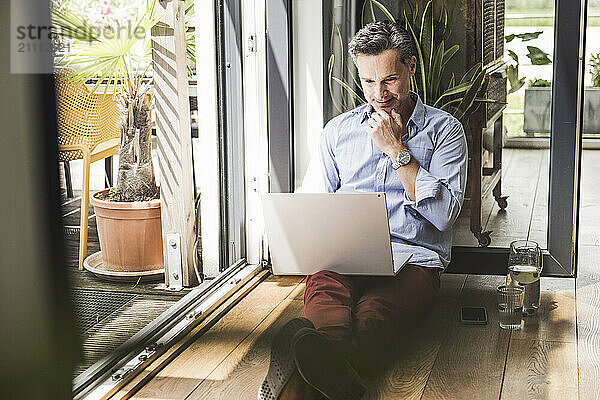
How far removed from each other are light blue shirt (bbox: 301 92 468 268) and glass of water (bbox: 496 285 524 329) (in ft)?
0.97

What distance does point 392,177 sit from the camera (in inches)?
125

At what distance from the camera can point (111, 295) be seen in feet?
8.58

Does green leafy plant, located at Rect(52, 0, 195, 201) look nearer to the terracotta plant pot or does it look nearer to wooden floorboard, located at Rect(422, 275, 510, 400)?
the terracotta plant pot

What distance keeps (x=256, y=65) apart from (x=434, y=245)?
1.18 m

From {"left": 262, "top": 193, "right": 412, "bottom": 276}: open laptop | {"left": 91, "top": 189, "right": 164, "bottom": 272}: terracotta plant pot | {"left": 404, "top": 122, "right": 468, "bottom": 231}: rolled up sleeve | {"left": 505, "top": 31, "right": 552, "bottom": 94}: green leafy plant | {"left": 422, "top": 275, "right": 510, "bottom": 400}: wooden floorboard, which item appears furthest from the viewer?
{"left": 505, "top": 31, "right": 552, "bottom": 94}: green leafy plant

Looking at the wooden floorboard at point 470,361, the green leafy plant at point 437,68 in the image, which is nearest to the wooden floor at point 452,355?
the wooden floorboard at point 470,361

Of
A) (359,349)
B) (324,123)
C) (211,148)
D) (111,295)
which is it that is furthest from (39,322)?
(324,123)

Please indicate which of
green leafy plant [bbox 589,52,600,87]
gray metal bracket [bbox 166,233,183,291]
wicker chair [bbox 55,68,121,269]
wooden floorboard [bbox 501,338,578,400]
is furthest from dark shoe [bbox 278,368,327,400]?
green leafy plant [bbox 589,52,600,87]

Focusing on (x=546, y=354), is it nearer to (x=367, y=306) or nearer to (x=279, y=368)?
(x=367, y=306)

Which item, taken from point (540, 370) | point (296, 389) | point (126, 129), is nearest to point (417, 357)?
point (540, 370)

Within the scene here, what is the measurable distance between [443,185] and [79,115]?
4.93 ft

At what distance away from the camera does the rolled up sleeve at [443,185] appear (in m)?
3.09

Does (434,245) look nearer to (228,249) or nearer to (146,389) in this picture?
(228,249)

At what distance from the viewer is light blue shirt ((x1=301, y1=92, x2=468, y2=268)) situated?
10.3 feet
